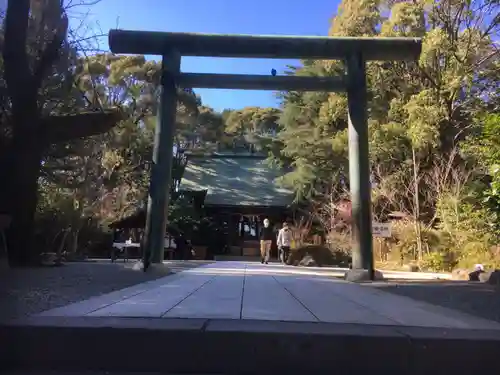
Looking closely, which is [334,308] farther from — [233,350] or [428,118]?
[428,118]

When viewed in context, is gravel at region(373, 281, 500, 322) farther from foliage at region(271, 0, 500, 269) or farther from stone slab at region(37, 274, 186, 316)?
foliage at region(271, 0, 500, 269)

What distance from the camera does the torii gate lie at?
966cm

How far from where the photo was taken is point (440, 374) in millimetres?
3346

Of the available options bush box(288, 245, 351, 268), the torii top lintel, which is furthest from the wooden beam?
bush box(288, 245, 351, 268)

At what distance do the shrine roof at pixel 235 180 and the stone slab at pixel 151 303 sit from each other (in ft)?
68.9

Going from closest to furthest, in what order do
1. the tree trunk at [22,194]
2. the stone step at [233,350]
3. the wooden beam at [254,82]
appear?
the stone step at [233,350] < the tree trunk at [22,194] < the wooden beam at [254,82]

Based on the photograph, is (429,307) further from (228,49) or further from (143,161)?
(143,161)

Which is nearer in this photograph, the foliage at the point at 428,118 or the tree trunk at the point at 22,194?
the tree trunk at the point at 22,194

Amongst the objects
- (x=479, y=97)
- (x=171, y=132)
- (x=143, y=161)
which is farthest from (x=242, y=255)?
(x=171, y=132)

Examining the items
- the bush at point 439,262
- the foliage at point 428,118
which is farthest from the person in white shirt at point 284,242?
the bush at point 439,262

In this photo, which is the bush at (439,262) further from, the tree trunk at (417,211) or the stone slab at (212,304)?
the stone slab at (212,304)

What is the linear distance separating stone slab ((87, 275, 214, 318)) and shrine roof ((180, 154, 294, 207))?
21.0 metres

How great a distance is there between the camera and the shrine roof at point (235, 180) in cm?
2800

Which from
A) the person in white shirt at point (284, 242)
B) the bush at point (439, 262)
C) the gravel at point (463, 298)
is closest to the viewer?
the gravel at point (463, 298)
